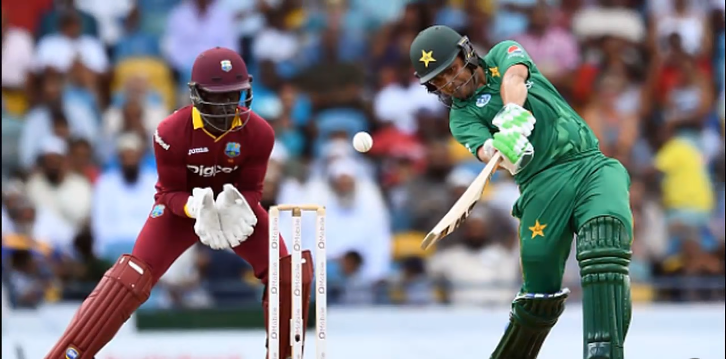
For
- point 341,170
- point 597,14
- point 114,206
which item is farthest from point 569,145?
point 597,14

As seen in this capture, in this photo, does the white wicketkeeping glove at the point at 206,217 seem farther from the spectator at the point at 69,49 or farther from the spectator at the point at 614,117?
the spectator at the point at 69,49

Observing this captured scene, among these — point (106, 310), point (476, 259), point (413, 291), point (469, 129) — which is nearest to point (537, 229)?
point (469, 129)

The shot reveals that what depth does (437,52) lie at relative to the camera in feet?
16.3

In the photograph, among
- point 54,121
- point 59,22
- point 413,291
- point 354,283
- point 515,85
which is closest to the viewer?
point 515,85

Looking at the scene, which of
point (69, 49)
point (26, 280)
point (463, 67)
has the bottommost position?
point (26, 280)

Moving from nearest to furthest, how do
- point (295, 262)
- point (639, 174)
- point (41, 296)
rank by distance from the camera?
1. point (295, 262)
2. point (41, 296)
3. point (639, 174)

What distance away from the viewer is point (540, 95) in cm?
506

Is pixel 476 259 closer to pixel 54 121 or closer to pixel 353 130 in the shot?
pixel 353 130

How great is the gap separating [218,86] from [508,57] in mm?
1212

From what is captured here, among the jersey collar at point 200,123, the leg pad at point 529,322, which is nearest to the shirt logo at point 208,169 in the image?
the jersey collar at point 200,123

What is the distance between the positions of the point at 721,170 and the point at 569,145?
179 inches

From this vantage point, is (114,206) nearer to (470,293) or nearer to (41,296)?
(41,296)

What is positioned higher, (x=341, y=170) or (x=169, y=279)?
(x=341, y=170)

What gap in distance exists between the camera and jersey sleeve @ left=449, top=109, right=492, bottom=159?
197 inches
